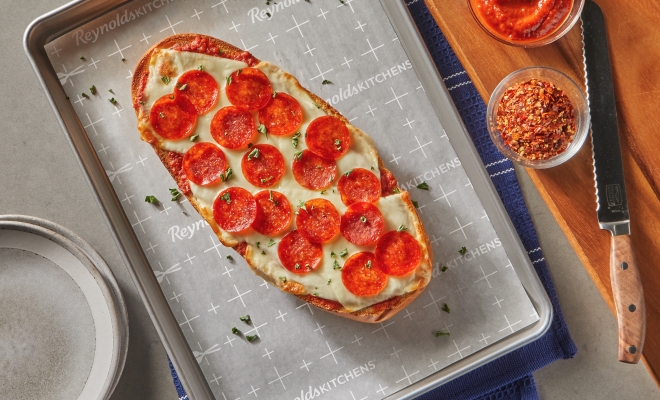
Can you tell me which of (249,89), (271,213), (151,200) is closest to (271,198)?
(271,213)

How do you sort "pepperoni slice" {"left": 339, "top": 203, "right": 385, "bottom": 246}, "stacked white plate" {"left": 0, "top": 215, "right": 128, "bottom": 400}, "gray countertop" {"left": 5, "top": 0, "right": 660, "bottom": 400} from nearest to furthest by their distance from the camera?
"pepperoni slice" {"left": 339, "top": 203, "right": 385, "bottom": 246}, "stacked white plate" {"left": 0, "top": 215, "right": 128, "bottom": 400}, "gray countertop" {"left": 5, "top": 0, "right": 660, "bottom": 400}

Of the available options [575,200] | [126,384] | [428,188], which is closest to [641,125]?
[575,200]

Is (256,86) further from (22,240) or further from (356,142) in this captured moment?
(22,240)

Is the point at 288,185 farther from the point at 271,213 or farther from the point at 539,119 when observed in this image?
the point at 539,119

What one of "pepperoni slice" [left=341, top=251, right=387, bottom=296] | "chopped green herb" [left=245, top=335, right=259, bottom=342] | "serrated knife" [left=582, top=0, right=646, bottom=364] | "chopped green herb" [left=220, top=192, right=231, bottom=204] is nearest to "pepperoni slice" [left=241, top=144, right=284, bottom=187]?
"chopped green herb" [left=220, top=192, right=231, bottom=204]

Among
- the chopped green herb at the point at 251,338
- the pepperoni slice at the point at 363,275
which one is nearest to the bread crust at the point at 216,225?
the pepperoni slice at the point at 363,275

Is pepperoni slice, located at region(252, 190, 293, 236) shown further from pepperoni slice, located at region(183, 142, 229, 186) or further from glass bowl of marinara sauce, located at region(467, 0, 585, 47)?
glass bowl of marinara sauce, located at region(467, 0, 585, 47)
